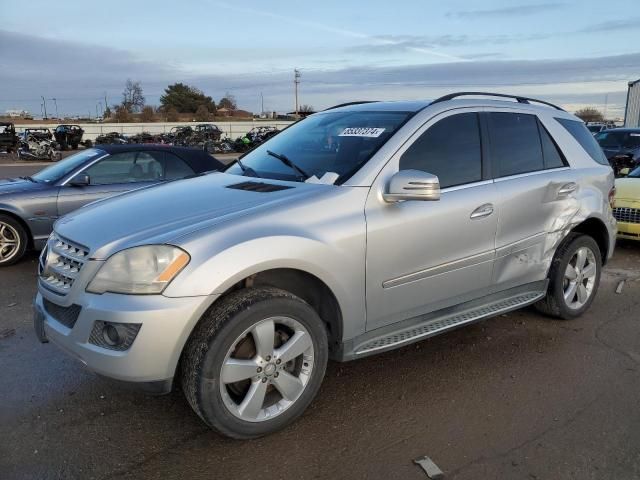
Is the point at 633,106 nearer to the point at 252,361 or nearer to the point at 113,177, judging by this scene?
the point at 113,177

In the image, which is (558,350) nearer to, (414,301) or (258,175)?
(414,301)

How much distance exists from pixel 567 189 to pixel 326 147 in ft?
6.49

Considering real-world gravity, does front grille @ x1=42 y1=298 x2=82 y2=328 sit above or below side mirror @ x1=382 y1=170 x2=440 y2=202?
below

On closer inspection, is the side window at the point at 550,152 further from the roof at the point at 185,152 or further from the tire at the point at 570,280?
the roof at the point at 185,152

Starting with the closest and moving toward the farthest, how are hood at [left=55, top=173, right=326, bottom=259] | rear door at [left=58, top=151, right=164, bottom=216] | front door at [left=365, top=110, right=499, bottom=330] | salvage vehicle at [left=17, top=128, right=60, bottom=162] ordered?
hood at [left=55, top=173, right=326, bottom=259] < front door at [left=365, top=110, right=499, bottom=330] < rear door at [left=58, top=151, right=164, bottom=216] < salvage vehicle at [left=17, top=128, right=60, bottom=162]

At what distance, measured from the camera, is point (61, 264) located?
9.84 feet

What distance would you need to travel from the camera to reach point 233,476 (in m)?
2.65

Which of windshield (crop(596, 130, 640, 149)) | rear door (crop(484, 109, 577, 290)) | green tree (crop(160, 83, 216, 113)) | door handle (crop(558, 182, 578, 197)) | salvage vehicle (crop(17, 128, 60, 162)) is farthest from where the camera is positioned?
green tree (crop(160, 83, 216, 113))

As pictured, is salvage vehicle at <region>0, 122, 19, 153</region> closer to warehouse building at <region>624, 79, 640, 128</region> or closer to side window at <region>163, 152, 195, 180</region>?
side window at <region>163, 152, 195, 180</region>

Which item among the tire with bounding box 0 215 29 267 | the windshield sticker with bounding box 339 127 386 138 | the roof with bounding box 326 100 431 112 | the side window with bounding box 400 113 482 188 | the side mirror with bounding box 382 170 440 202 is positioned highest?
the roof with bounding box 326 100 431 112

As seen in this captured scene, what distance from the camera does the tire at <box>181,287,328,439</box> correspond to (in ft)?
8.71

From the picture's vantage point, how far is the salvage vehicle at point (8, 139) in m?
33.0

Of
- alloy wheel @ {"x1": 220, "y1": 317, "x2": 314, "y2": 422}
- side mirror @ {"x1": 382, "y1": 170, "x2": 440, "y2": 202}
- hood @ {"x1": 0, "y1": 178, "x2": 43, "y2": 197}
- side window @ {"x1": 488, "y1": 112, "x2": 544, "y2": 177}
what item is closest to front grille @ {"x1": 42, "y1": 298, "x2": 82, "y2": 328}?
alloy wheel @ {"x1": 220, "y1": 317, "x2": 314, "y2": 422}

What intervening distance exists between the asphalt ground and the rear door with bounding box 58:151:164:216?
2.90 meters
